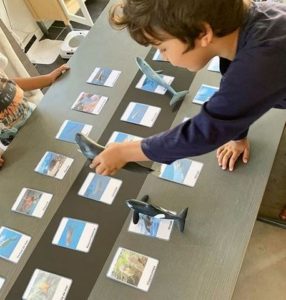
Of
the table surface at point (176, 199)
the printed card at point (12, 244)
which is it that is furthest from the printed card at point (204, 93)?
the printed card at point (12, 244)

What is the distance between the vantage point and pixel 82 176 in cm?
105

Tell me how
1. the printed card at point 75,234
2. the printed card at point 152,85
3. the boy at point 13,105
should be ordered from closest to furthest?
the printed card at point 75,234 < the printed card at point 152,85 < the boy at point 13,105

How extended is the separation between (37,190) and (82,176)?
0.14 metres

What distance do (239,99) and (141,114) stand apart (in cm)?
Result: 50

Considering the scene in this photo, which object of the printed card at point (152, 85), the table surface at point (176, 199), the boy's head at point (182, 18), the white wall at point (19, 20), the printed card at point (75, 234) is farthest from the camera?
the white wall at point (19, 20)

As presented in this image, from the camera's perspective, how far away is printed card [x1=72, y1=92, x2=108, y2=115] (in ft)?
3.93

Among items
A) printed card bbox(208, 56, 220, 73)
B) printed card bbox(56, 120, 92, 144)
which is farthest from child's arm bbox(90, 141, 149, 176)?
printed card bbox(208, 56, 220, 73)

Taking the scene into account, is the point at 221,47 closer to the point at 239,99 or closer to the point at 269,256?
the point at 239,99

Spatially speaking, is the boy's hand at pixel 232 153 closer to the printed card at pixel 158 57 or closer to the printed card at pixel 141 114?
the printed card at pixel 141 114

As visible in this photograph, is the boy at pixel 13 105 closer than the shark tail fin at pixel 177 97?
No

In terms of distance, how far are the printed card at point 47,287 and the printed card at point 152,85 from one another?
63 cm

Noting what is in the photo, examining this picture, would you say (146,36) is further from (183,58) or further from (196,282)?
(196,282)

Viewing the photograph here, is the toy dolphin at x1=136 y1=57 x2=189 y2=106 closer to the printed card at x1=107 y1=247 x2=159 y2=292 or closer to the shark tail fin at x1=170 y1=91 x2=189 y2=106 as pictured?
the shark tail fin at x1=170 y1=91 x2=189 y2=106

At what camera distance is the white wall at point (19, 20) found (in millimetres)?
2459
